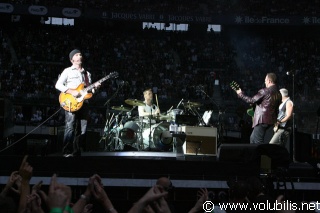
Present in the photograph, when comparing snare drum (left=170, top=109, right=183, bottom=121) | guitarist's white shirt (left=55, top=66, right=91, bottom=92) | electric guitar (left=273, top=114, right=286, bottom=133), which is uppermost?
guitarist's white shirt (left=55, top=66, right=91, bottom=92)

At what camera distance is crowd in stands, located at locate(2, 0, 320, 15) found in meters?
31.3

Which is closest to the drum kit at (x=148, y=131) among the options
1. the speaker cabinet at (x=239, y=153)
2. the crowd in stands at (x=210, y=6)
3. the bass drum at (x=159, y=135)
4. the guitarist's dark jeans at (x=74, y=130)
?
the bass drum at (x=159, y=135)

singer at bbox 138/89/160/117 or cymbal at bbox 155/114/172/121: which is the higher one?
singer at bbox 138/89/160/117

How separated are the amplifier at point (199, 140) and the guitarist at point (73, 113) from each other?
3044 mm

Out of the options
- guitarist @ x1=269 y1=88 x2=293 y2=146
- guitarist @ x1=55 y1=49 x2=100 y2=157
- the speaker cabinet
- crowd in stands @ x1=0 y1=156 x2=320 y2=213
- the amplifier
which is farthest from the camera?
the amplifier

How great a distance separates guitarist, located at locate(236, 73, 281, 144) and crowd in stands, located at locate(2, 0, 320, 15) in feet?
71.7

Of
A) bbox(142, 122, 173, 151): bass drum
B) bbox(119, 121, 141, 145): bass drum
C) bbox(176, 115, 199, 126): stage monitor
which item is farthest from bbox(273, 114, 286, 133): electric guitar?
bbox(119, 121, 141, 145): bass drum

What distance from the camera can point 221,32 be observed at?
3291 centimetres

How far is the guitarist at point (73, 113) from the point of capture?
361 inches

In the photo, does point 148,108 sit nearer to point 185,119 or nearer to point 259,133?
point 185,119

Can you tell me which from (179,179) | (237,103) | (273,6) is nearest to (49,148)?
(179,179)

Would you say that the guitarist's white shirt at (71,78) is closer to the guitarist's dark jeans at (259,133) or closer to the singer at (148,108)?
the guitarist's dark jeans at (259,133)

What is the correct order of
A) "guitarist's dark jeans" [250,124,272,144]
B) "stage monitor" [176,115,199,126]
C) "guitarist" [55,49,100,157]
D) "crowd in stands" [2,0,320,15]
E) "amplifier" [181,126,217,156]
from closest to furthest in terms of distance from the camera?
"guitarist" [55,49,100,157] < "guitarist's dark jeans" [250,124,272,144] < "stage monitor" [176,115,199,126] < "amplifier" [181,126,217,156] < "crowd in stands" [2,0,320,15]

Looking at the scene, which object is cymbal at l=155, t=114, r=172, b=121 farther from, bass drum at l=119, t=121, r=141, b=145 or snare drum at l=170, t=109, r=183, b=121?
bass drum at l=119, t=121, r=141, b=145
